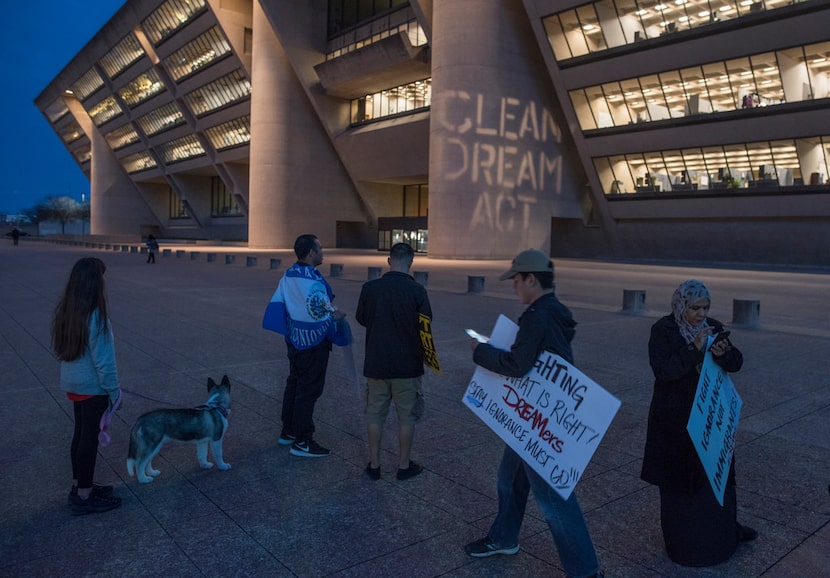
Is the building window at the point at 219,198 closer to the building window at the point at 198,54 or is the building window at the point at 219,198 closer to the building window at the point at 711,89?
the building window at the point at 198,54

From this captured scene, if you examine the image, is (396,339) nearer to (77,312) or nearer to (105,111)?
(77,312)

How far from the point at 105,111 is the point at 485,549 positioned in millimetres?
92690

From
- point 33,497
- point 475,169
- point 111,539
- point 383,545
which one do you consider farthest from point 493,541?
point 475,169

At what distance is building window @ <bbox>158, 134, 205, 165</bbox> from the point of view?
225 feet

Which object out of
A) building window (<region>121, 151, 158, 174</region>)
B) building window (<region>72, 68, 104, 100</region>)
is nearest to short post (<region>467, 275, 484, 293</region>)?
building window (<region>121, 151, 158, 174</region>)

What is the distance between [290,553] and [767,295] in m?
20.3

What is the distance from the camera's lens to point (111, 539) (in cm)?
393

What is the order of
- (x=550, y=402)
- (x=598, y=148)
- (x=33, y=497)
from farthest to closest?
(x=598, y=148) → (x=33, y=497) → (x=550, y=402)

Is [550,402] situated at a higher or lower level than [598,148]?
lower

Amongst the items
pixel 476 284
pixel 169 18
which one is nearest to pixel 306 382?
pixel 476 284

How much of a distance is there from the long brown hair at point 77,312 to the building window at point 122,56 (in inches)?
2859

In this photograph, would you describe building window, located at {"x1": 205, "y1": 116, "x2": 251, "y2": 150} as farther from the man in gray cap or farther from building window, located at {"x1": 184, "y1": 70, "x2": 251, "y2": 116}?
the man in gray cap

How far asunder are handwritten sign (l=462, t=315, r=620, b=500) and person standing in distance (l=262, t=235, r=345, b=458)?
1.94 metres

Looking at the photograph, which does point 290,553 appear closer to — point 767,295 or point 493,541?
point 493,541
